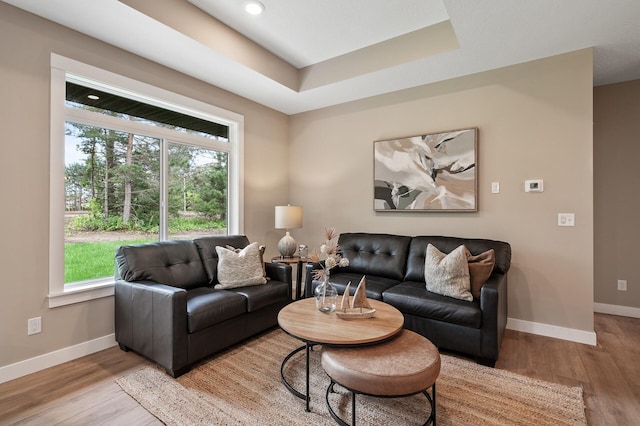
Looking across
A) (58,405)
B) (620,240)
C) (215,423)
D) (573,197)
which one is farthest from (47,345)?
(620,240)

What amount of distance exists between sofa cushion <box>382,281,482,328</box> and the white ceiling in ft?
7.28

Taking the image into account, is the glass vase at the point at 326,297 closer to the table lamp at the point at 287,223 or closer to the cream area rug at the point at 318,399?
the cream area rug at the point at 318,399

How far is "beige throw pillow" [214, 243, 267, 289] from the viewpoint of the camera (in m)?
2.85

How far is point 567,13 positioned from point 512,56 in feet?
2.03

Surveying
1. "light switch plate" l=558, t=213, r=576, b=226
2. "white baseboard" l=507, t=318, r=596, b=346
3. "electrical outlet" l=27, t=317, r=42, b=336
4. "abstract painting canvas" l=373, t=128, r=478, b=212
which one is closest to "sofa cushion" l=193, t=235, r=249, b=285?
"electrical outlet" l=27, t=317, r=42, b=336

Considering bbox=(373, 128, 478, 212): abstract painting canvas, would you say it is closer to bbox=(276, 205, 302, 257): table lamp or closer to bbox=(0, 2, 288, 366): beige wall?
bbox=(276, 205, 302, 257): table lamp

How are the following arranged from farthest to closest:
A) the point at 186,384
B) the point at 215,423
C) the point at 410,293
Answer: the point at 410,293
the point at 186,384
the point at 215,423

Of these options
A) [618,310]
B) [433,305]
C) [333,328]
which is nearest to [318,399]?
[333,328]

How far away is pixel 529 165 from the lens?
301 centimetres

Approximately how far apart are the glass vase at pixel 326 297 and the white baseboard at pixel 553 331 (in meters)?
2.11

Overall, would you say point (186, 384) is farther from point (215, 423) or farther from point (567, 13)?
point (567, 13)

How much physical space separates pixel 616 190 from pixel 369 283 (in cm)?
310

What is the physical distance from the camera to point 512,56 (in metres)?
2.89

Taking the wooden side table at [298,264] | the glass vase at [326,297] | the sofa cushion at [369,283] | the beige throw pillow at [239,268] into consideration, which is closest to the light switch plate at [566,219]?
the sofa cushion at [369,283]
